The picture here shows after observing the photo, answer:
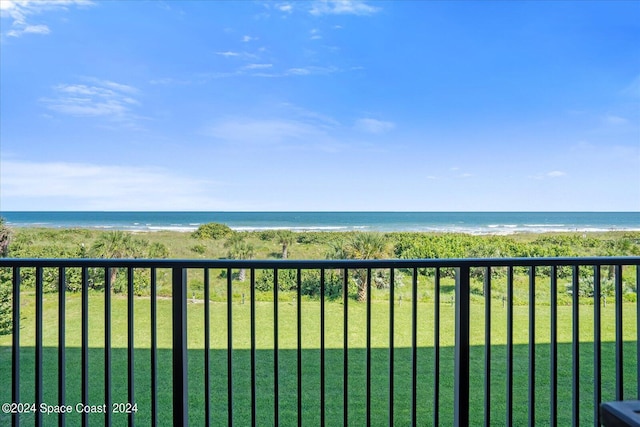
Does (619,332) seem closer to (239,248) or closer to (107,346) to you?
(107,346)

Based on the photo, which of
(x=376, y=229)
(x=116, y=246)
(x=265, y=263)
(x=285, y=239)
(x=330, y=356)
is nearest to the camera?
(x=265, y=263)

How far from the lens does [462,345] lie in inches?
71.4

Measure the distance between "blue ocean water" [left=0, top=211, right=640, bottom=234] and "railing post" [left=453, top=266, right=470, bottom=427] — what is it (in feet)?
54.3

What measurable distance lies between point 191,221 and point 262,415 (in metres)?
17.5

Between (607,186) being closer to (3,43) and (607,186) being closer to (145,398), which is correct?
(145,398)

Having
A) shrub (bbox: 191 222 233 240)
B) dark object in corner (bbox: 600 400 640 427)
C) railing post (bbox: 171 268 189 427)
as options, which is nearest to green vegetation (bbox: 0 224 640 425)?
railing post (bbox: 171 268 189 427)

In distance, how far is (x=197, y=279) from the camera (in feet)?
35.6

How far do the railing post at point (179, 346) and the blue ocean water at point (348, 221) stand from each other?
16.6 metres

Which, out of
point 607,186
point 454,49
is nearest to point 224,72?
point 454,49

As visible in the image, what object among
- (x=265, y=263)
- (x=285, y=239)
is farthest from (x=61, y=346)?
(x=285, y=239)

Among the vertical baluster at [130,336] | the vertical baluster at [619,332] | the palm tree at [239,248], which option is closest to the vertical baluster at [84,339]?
the vertical baluster at [130,336]

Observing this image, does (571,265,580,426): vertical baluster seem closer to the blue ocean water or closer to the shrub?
the blue ocean water

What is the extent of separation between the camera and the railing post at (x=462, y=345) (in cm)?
181

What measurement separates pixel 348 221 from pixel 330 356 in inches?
583
